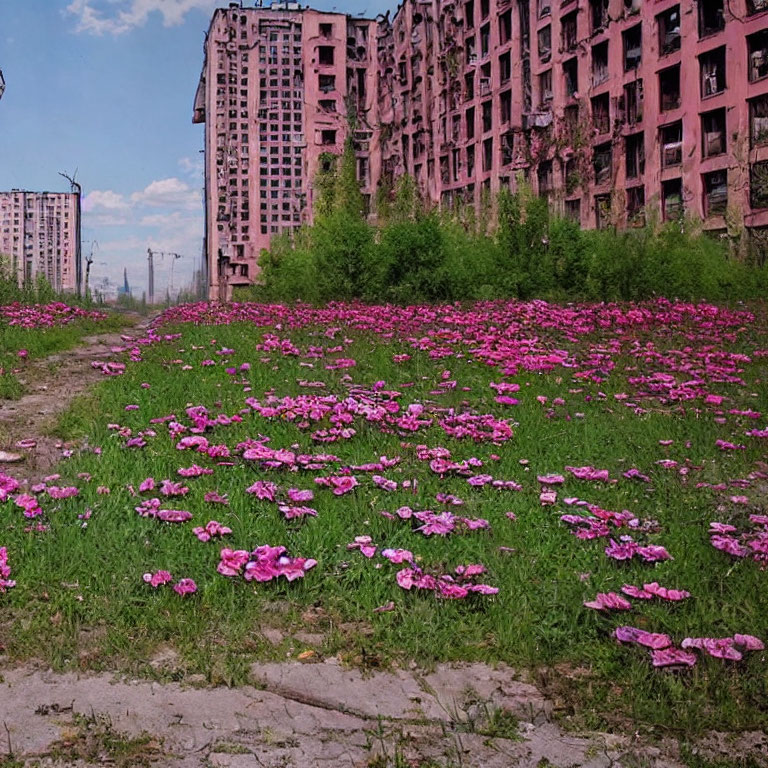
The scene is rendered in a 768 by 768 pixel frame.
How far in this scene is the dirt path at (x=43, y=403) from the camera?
6363 millimetres

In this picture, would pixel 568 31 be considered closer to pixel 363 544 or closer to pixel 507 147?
pixel 507 147

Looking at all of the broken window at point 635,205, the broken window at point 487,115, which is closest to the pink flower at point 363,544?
the broken window at point 635,205

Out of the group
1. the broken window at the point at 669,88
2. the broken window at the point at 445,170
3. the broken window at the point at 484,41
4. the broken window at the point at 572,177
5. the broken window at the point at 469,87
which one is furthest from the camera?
the broken window at the point at 445,170

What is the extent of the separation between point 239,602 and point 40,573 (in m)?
1.13

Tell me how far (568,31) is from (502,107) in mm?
4894

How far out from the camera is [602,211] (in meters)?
31.3

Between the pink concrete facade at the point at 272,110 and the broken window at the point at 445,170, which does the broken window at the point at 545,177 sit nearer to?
the broken window at the point at 445,170

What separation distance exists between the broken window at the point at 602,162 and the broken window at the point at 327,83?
20.7 m

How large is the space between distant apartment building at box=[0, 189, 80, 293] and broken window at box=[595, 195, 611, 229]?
4610 cm

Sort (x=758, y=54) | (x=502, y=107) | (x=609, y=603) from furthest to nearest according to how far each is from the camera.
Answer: (x=502, y=107)
(x=758, y=54)
(x=609, y=603)

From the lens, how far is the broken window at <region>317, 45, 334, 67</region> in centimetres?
4641

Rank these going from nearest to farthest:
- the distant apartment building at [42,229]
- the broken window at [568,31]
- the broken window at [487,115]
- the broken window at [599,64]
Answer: the broken window at [599,64] → the broken window at [568,31] → the broken window at [487,115] → the distant apartment building at [42,229]

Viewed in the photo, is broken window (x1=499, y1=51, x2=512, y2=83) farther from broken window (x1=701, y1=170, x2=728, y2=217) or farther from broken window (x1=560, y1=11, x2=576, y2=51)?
broken window (x1=701, y1=170, x2=728, y2=217)

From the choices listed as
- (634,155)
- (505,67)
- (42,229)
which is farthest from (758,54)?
(42,229)
